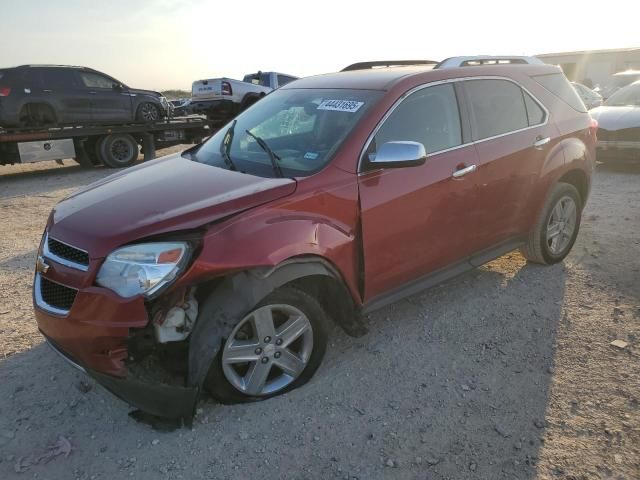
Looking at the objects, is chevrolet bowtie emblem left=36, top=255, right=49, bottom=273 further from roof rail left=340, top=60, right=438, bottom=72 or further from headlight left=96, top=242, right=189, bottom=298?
roof rail left=340, top=60, right=438, bottom=72

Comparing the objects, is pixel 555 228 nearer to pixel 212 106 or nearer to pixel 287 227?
pixel 287 227

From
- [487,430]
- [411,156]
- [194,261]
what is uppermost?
[411,156]

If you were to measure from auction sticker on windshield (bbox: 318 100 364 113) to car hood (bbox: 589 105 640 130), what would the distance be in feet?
24.4

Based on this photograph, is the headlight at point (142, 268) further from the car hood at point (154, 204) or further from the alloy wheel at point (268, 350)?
the alloy wheel at point (268, 350)

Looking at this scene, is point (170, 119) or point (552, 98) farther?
point (170, 119)

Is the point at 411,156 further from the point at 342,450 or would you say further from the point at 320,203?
the point at 342,450

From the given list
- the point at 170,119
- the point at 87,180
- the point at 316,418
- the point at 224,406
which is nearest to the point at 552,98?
the point at 316,418

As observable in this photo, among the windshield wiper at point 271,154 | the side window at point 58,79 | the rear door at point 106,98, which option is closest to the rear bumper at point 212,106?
the rear door at point 106,98

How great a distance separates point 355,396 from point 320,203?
45.3 inches

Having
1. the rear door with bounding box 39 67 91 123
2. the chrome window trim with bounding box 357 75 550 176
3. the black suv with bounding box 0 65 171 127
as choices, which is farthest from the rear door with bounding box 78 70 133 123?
the chrome window trim with bounding box 357 75 550 176

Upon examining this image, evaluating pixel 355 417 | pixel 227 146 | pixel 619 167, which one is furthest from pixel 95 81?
pixel 355 417

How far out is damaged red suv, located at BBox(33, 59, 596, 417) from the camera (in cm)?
261

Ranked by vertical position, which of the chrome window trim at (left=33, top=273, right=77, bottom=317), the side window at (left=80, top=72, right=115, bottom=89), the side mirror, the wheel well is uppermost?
the side window at (left=80, top=72, right=115, bottom=89)

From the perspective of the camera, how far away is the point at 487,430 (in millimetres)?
2750
